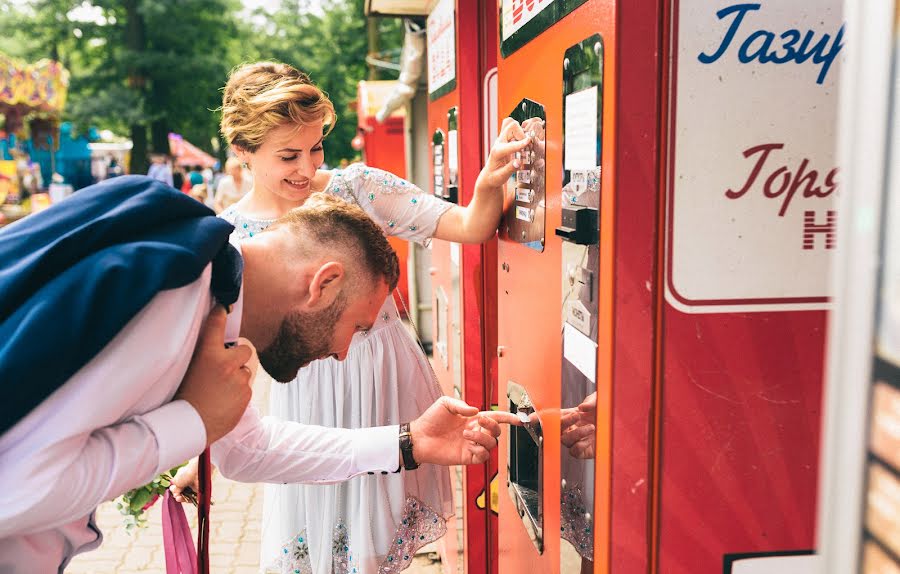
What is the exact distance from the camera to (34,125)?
22000 millimetres

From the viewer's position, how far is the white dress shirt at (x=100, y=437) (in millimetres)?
1056

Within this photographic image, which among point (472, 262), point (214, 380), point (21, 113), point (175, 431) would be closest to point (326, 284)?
point (214, 380)

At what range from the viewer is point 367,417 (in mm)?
2227

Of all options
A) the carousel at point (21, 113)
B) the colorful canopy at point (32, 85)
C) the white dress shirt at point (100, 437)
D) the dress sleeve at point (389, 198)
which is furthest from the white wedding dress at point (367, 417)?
the colorful canopy at point (32, 85)

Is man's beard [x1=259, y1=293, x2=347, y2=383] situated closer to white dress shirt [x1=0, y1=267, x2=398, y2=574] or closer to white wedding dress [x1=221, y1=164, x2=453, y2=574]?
white dress shirt [x1=0, y1=267, x2=398, y2=574]

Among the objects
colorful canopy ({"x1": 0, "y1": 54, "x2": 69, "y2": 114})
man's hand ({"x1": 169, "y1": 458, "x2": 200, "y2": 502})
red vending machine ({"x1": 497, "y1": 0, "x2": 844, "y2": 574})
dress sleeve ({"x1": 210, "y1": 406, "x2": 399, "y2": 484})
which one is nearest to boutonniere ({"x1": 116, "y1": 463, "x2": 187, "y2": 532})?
man's hand ({"x1": 169, "y1": 458, "x2": 200, "y2": 502})

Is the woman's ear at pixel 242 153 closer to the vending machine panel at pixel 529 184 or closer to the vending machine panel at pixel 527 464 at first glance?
the vending machine panel at pixel 529 184

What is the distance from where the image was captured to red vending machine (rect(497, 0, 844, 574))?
1225 mm

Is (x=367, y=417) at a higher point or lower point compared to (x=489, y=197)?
lower

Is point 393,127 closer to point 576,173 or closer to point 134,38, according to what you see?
point 576,173

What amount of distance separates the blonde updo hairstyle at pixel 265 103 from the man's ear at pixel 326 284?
0.75 m

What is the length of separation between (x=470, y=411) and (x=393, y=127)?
6992 mm

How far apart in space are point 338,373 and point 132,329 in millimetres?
→ 1142

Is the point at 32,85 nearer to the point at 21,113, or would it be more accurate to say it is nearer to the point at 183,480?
the point at 21,113
